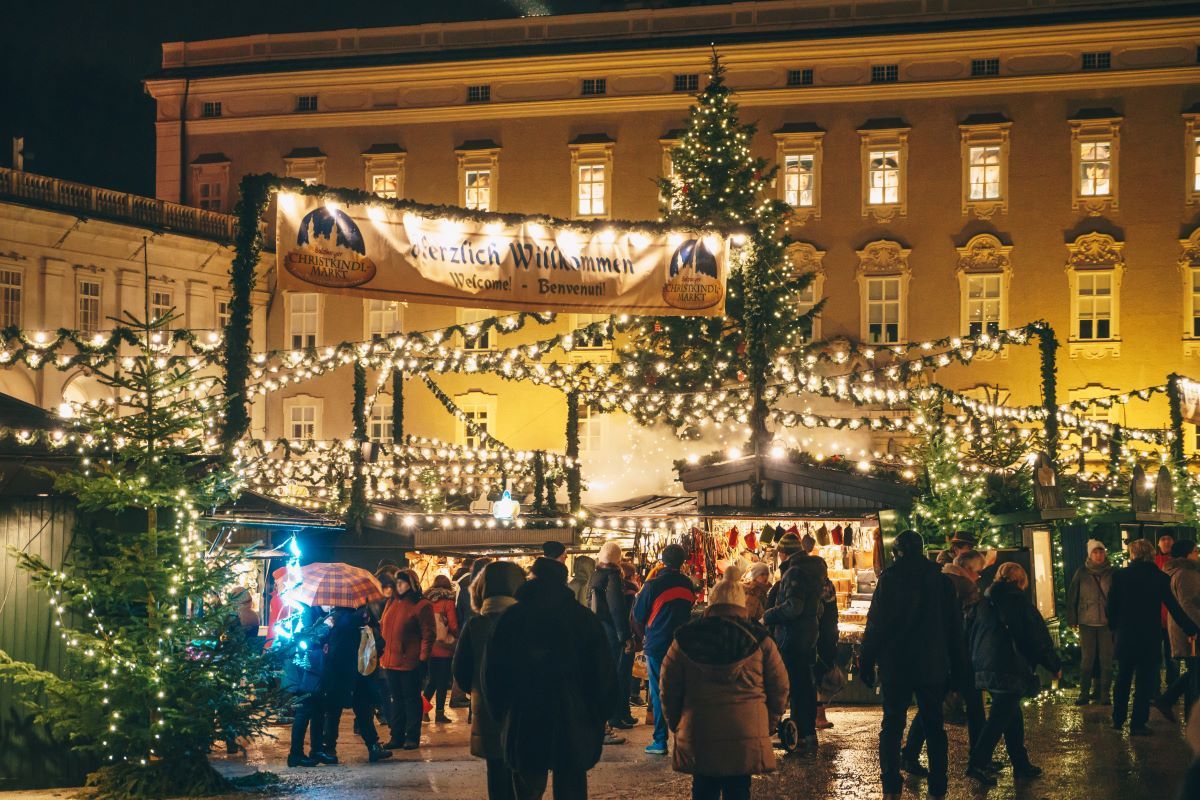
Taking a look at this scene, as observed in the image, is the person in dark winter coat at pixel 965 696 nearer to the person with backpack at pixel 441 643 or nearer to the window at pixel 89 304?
the person with backpack at pixel 441 643

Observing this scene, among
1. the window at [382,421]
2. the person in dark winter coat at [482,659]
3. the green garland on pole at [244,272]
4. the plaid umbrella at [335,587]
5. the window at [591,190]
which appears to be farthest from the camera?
the window at [382,421]

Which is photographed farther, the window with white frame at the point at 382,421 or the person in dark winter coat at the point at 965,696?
the window with white frame at the point at 382,421

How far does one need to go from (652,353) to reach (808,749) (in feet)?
87.7

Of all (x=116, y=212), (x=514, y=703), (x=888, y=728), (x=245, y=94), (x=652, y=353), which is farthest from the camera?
(x=245, y=94)

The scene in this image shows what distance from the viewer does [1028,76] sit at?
157 feet

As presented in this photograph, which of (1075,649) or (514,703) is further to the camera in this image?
(1075,649)

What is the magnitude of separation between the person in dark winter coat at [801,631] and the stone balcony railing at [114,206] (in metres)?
31.5

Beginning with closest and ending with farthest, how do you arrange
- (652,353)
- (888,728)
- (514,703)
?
(514,703)
(888,728)
(652,353)

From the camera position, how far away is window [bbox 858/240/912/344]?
48.6 m

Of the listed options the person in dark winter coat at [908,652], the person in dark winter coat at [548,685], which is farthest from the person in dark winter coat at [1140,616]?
the person in dark winter coat at [548,685]

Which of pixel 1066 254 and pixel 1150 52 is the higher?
pixel 1150 52

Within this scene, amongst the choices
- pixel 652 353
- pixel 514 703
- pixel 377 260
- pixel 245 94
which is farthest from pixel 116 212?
pixel 514 703

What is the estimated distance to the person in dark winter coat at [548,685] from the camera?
8797 mm

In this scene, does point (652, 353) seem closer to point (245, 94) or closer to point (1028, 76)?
point (1028, 76)
